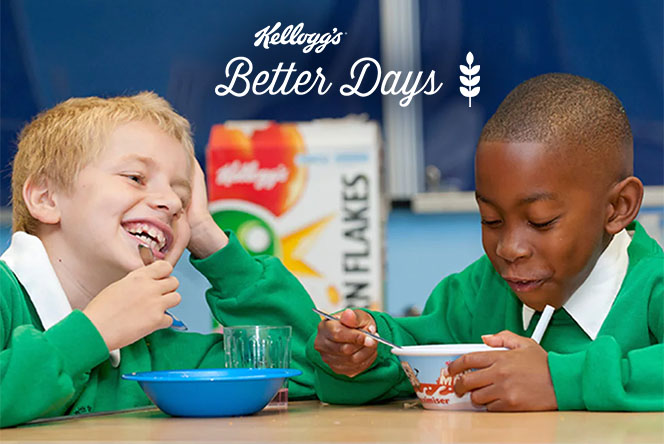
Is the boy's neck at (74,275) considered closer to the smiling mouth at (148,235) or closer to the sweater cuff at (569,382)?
the smiling mouth at (148,235)

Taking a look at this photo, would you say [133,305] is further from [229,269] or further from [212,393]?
[229,269]

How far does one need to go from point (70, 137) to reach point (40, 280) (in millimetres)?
262

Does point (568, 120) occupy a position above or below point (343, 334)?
above

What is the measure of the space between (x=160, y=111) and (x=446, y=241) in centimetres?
185

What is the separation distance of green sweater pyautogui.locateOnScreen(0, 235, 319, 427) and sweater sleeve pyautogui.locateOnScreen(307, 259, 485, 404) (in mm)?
137

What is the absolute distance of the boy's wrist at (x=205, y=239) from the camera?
61.0 inches

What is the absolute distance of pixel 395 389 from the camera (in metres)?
1.31

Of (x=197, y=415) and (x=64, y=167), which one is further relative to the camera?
(x=64, y=167)

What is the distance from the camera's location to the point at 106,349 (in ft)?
3.55

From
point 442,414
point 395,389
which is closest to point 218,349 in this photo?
point 395,389

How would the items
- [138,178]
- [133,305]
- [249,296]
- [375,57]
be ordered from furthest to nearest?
[375,57] < [249,296] < [138,178] < [133,305]

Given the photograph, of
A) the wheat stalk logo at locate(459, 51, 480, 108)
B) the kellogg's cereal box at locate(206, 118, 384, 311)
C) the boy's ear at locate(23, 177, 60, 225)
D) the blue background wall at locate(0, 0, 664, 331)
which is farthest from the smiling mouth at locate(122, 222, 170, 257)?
the blue background wall at locate(0, 0, 664, 331)

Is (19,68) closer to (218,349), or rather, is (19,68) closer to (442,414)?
(218,349)

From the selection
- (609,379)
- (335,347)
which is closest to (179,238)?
(335,347)
